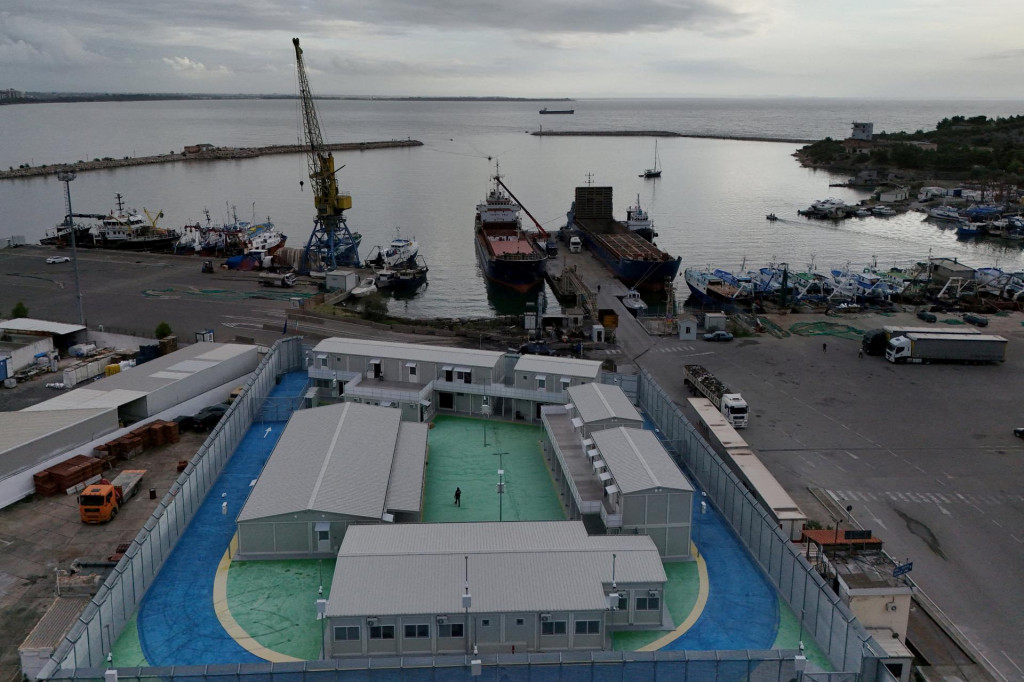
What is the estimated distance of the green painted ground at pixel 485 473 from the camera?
834 inches

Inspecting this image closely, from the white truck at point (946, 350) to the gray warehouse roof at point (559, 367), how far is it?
2387 centimetres

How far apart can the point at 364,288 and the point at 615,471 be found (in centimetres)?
4447

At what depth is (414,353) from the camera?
28688 millimetres

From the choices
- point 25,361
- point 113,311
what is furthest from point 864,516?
point 113,311

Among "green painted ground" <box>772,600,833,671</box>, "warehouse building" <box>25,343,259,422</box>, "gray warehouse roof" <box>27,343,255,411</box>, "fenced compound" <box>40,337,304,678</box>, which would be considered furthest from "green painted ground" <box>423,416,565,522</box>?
"gray warehouse roof" <box>27,343,255,411</box>

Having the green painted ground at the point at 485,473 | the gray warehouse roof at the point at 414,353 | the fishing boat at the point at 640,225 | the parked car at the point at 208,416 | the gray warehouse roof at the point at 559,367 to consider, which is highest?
the fishing boat at the point at 640,225

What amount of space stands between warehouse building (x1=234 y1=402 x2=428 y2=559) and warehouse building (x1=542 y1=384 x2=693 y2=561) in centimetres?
405

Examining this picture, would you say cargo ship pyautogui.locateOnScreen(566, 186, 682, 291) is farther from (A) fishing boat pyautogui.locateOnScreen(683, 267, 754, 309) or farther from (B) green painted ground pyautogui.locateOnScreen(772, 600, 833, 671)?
(B) green painted ground pyautogui.locateOnScreen(772, 600, 833, 671)

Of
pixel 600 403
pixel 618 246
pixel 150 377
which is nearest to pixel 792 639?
pixel 600 403

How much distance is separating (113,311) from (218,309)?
682 centimetres

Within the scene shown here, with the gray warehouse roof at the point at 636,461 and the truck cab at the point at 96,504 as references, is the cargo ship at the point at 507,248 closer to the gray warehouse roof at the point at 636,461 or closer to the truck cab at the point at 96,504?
the truck cab at the point at 96,504

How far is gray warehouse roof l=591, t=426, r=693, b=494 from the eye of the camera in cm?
1891

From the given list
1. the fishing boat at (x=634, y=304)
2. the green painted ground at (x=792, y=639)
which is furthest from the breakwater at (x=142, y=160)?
the green painted ground at (x=792, y=639)

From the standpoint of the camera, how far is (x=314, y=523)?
18.4 meters
